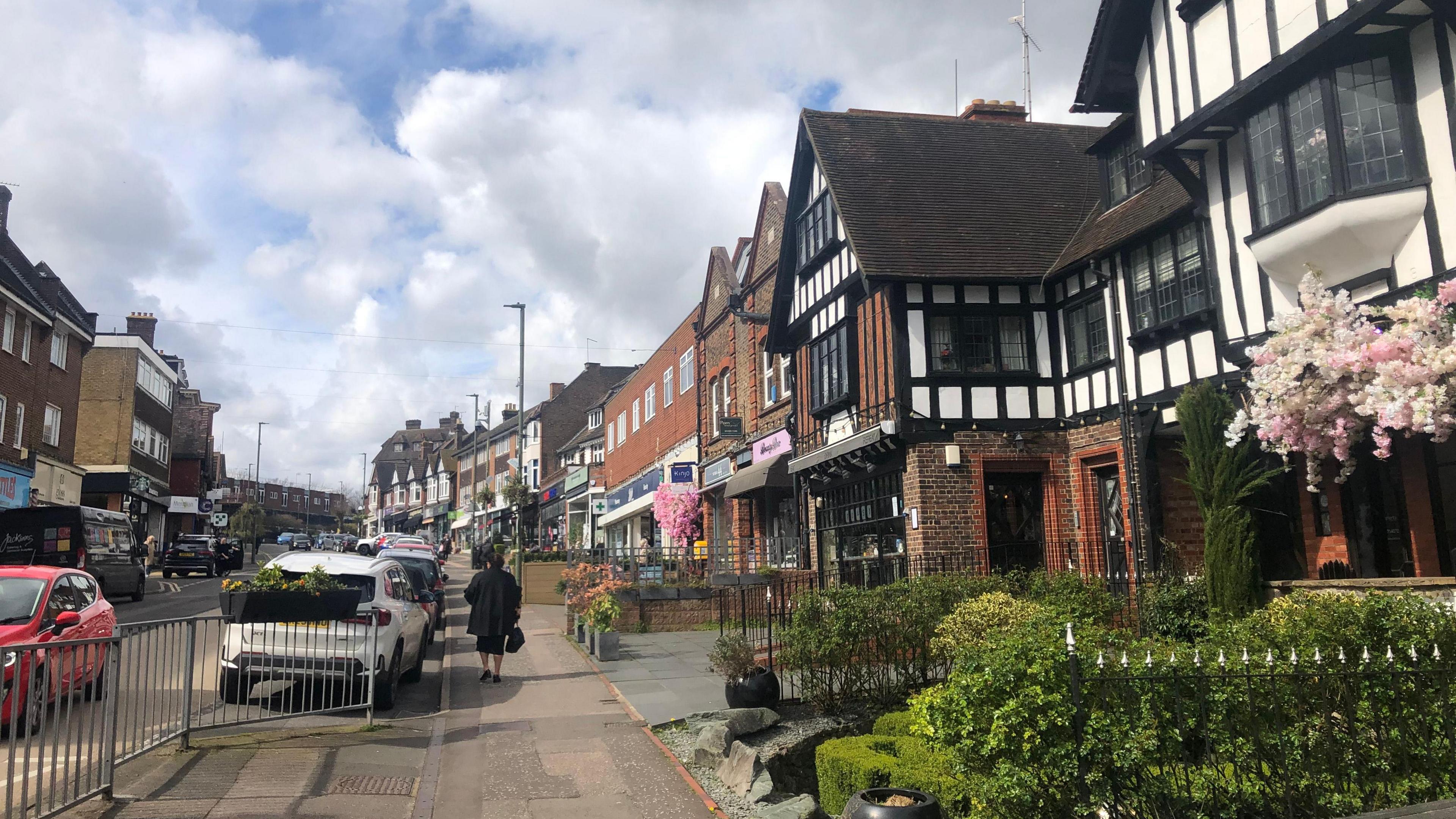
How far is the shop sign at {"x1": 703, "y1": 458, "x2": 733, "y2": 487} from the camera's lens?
2641 centimetres

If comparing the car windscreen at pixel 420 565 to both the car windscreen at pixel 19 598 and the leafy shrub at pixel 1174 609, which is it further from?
the leafy shrub at pixel 1174 609

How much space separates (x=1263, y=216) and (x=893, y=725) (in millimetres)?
7311

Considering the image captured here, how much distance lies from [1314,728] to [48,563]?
25997 millimetres

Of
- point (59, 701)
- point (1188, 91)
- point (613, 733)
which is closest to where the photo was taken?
point (59, 701)

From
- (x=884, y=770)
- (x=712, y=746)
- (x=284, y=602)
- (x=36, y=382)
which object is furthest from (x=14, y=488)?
(x=884, y=770)

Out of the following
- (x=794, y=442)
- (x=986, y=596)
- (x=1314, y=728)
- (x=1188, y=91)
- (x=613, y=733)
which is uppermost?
(x=1188, y=91)

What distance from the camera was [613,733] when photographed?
9117 mm

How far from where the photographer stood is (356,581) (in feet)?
36.2

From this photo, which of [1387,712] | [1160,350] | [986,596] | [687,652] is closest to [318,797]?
[986,596]

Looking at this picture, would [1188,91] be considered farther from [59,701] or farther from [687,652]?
[59,701]

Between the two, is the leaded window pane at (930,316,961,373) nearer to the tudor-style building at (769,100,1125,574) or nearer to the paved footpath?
the tudor-style building at (769,100,1125,574)

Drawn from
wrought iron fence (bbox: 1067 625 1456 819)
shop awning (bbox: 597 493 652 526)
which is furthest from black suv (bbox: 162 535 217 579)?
wrought iron fence (bbox: 1067 625 1456 819)

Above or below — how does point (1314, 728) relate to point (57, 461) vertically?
below

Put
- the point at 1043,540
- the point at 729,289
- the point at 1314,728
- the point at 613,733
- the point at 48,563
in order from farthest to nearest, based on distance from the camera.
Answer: the point at 729,289
the point at 48,563
the point at 1043,540
the point at 613,733
the point at 1314,728
